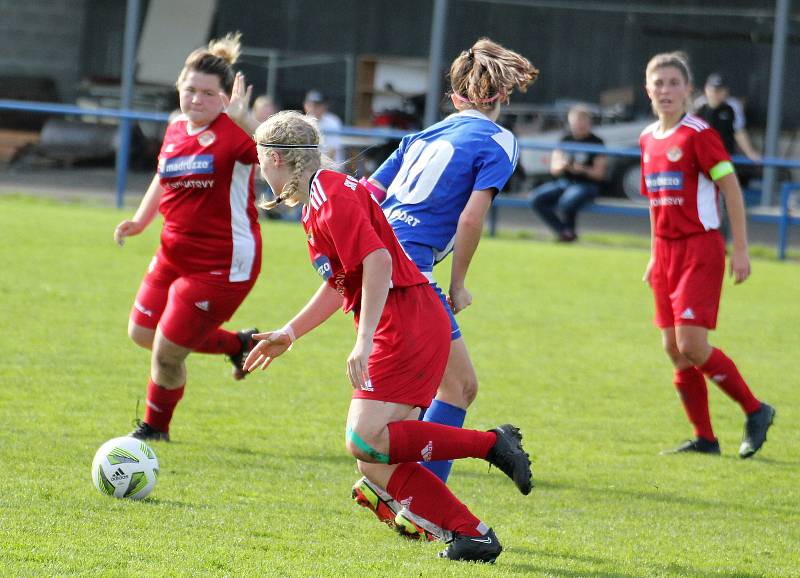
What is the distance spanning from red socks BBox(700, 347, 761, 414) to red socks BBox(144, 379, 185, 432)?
2642mm

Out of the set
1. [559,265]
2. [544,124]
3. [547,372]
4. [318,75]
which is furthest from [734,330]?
[318,75]

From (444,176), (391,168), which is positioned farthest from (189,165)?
(444,176)

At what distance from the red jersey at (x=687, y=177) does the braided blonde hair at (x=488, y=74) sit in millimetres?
1682

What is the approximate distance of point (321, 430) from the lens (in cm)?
633

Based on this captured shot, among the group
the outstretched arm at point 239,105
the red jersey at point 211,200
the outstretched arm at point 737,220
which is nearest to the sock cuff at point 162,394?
the red jersey at point 211,200

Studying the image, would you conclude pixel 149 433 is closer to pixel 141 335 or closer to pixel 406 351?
pixel 141 335

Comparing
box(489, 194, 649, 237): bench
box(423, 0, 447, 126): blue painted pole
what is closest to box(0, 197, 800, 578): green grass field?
box(489, 194, 649, 237): bench

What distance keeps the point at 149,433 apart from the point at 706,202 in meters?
2.94

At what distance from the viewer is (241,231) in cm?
604

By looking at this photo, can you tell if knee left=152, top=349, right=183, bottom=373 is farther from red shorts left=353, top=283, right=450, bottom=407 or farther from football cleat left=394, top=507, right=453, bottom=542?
red shorts left=353, top=283, right=450, bottom=407

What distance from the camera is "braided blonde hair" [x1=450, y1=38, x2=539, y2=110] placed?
15.6ft

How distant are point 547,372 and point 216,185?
3078 millimetres

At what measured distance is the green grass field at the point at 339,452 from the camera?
4215 mm

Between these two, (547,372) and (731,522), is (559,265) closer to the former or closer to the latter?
(547,372)
